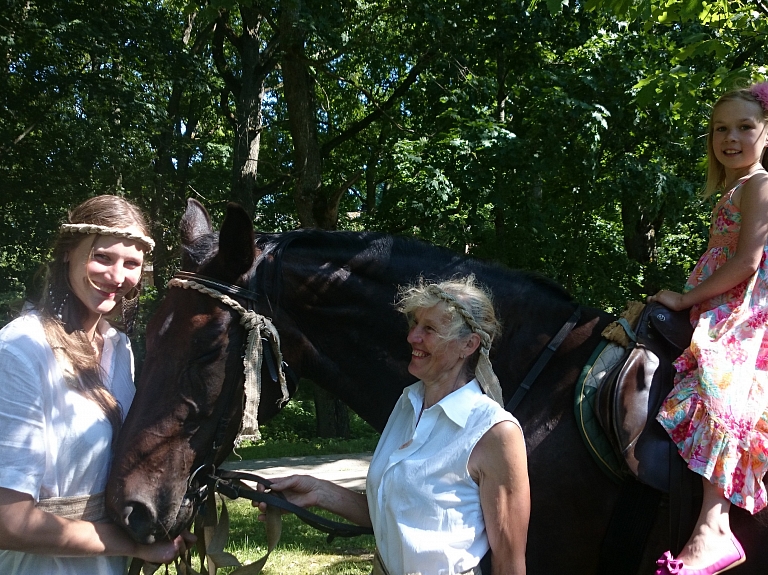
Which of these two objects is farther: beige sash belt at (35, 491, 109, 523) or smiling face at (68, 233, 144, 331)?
smiling face at (68, 233, 144, 331)

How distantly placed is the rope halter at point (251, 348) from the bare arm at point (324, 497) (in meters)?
0.24

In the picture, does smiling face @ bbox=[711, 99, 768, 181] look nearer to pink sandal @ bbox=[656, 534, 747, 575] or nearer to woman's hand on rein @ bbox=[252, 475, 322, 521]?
pink sandal @ bbox=[656, 534, 747, 575]

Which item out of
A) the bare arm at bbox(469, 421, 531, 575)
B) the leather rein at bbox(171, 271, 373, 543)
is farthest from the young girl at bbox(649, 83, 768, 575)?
the leather rein at bbox(171, 271, 373, 543)

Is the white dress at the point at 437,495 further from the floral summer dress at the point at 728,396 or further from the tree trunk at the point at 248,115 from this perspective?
the tree trunk at the point at 248,115

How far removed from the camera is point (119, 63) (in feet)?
43.4

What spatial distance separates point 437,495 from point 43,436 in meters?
1.22

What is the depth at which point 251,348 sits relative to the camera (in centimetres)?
269

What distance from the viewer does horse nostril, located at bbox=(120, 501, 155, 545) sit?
2340 mm

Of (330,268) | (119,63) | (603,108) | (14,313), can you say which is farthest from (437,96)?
(14,313)

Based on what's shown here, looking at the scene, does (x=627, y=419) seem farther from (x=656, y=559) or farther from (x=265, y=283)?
(x=265, y=283)

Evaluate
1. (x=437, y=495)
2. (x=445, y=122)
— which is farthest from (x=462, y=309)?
(x=445, y=122)

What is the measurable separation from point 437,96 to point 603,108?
3.41 meters

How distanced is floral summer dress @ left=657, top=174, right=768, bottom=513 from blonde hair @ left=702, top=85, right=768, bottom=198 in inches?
21.1

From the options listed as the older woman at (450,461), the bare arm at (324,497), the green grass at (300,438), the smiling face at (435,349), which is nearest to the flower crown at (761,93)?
the older woman at (450,461)
